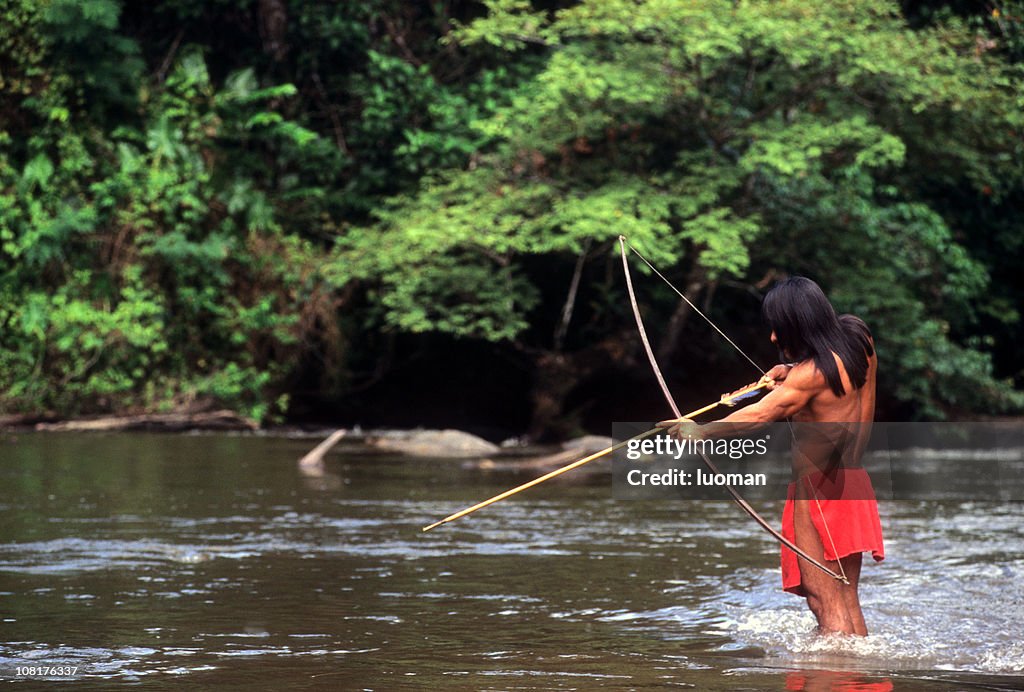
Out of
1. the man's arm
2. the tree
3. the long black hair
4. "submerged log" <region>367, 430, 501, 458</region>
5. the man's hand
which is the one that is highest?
the tree

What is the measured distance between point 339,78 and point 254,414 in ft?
20.4

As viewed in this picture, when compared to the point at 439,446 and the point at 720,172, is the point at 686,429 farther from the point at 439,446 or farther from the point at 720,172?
the point at 720,172

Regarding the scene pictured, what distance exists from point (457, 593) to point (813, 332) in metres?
2.91

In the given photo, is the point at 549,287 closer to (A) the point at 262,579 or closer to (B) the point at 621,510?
(B) the point at 621,510

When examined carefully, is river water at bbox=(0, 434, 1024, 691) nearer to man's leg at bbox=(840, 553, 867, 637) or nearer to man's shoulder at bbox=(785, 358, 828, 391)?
man's leg at bbox=(840, 553, 867, 637)

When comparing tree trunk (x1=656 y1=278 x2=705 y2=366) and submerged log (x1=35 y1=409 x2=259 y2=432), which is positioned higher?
tree trunk (x1=656 y1=278 x2=705 y2=366)

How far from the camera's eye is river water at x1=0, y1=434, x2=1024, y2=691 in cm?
630

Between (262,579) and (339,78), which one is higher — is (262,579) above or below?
below

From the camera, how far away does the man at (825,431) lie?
6.34 metres

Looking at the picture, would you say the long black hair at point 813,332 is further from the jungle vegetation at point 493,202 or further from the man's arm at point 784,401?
the jungle vegetation at point 493,202

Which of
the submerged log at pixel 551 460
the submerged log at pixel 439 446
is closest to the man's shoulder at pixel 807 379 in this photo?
the submerged log at pixel 551 460

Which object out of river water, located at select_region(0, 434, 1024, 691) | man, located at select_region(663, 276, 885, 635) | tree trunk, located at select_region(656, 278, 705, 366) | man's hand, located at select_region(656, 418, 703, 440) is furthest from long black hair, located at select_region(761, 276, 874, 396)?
tree trunk, located at select_region(656, 278, 705, 366)

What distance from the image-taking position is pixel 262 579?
344 inches

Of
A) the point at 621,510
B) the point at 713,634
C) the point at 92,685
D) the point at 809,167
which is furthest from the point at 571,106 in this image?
the point at 92,685
